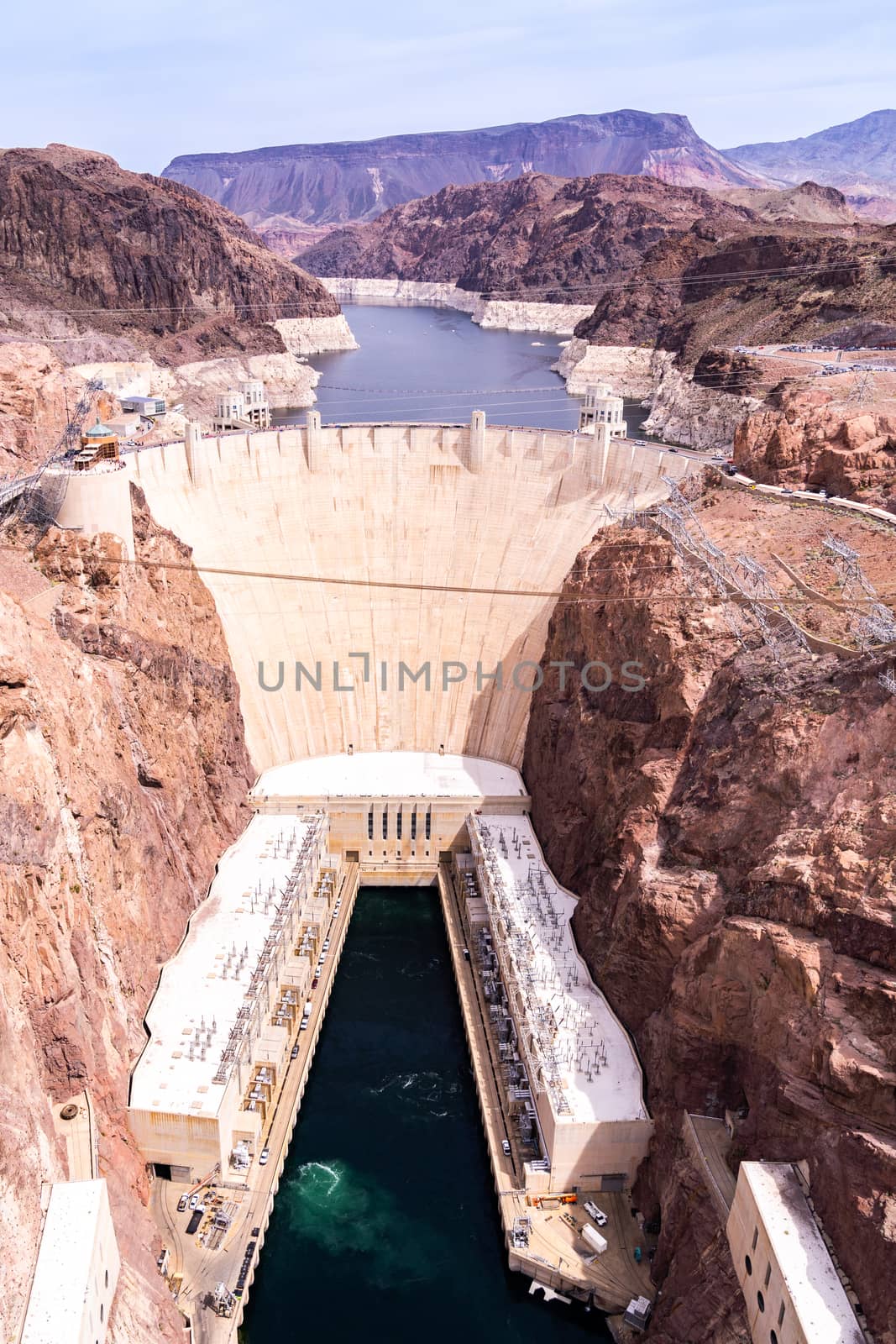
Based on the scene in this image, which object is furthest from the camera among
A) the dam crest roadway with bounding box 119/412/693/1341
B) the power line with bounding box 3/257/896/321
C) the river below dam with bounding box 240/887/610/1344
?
the power line with bounding box 3/257/896/321

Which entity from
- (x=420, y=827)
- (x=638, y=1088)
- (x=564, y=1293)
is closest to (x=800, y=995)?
(x=638, y=1088)

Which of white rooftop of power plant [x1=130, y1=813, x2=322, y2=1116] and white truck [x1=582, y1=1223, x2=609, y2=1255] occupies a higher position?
white rooftop of power plant [x1=130, y1=813, x2=322, y2=1116]

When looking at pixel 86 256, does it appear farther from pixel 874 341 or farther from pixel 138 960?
pixel 138 960

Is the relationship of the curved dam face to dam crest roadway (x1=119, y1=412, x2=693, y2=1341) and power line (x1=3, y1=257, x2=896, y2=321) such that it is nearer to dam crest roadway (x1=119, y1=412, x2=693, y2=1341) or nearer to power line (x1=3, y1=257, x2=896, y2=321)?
dam crest roadway (x1=119, y1=412, x2=693, y2=1341)

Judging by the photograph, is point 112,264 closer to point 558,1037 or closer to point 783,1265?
point 558,1037

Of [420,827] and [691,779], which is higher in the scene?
[691,779]

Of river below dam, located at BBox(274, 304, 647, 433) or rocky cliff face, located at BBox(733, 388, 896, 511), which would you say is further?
river below dam, located at BBox(274, 304, 647, 433)

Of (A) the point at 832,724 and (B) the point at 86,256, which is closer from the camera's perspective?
(A) the point at 832,724

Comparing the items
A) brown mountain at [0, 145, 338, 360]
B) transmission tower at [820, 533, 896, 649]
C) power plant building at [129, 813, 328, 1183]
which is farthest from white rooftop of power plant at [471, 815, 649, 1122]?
brown mountain at [0, 145, 338, 360]
